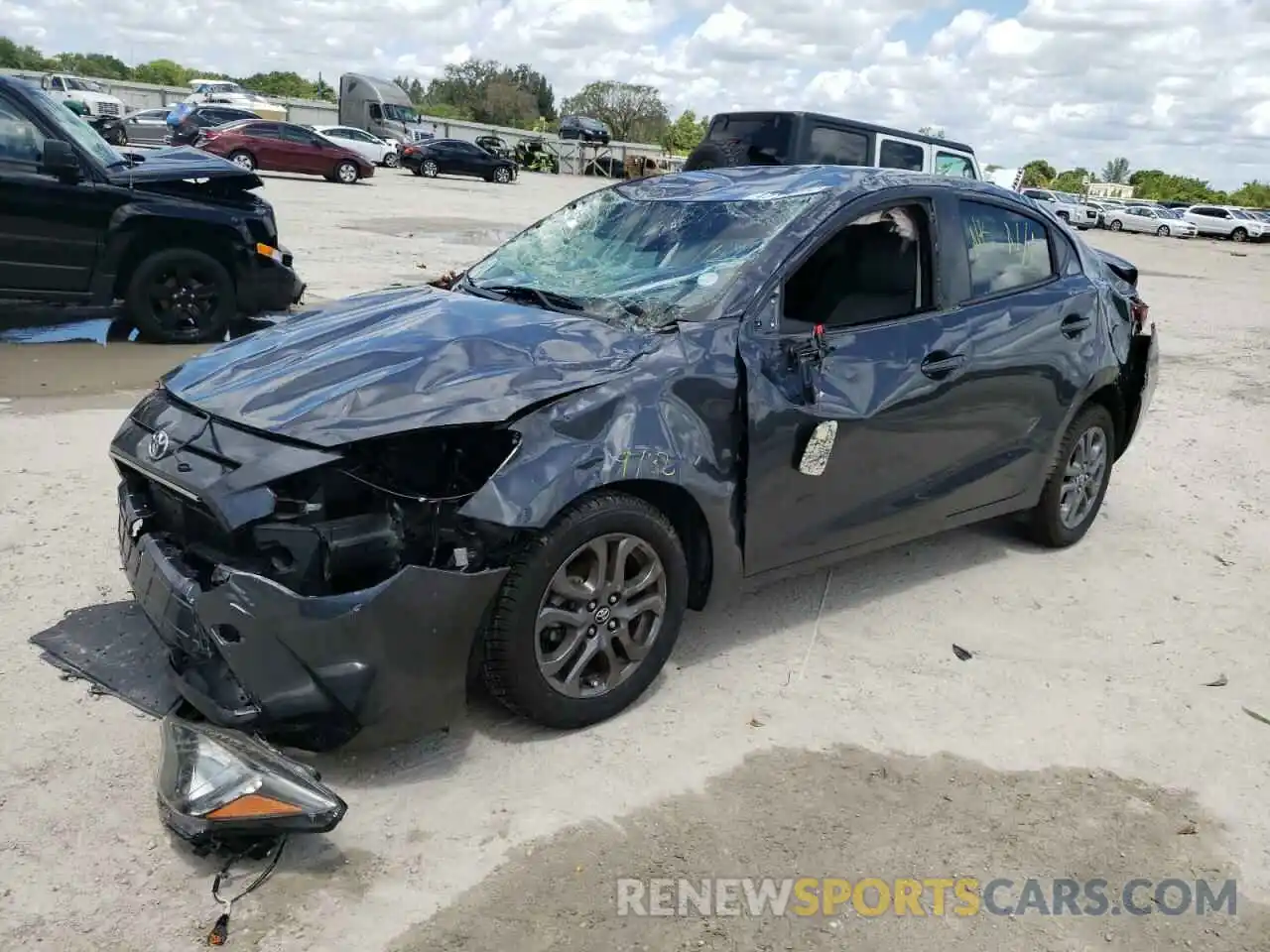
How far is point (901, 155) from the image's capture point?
12461mm

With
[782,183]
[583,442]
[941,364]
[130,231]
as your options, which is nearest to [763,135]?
[130,231]

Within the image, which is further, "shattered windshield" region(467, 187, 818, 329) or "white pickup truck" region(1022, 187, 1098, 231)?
"white pickup truck" region(1022, 187, 1098, 231)

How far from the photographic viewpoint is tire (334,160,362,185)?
29969mm

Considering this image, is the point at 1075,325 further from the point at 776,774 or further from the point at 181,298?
the point at 181,298

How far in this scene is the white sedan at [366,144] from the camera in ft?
121

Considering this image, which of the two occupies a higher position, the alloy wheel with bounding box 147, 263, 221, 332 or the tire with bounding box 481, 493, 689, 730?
the alloy wheel with bounding box 147, 263, 221, 332

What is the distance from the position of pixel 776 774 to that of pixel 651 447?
3.54 feet

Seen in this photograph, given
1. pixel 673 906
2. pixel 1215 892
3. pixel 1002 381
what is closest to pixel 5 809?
pixel 673 906

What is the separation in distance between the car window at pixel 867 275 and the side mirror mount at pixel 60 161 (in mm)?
6287

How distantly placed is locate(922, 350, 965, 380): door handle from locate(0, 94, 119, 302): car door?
260 inches

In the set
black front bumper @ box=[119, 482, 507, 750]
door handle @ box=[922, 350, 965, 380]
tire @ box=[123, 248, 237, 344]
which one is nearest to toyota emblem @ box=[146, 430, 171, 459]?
black front bumper @ box=[119, 482, 507, 750]

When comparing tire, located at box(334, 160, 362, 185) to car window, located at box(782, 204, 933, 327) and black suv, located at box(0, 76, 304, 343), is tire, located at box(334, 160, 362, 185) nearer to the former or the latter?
black suv, located at box(0, 76, 304, 343)

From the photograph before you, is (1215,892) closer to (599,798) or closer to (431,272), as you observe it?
(599,798)

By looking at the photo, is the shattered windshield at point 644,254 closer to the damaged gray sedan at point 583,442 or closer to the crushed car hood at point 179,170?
the damaged gray sedan at point 583,442
